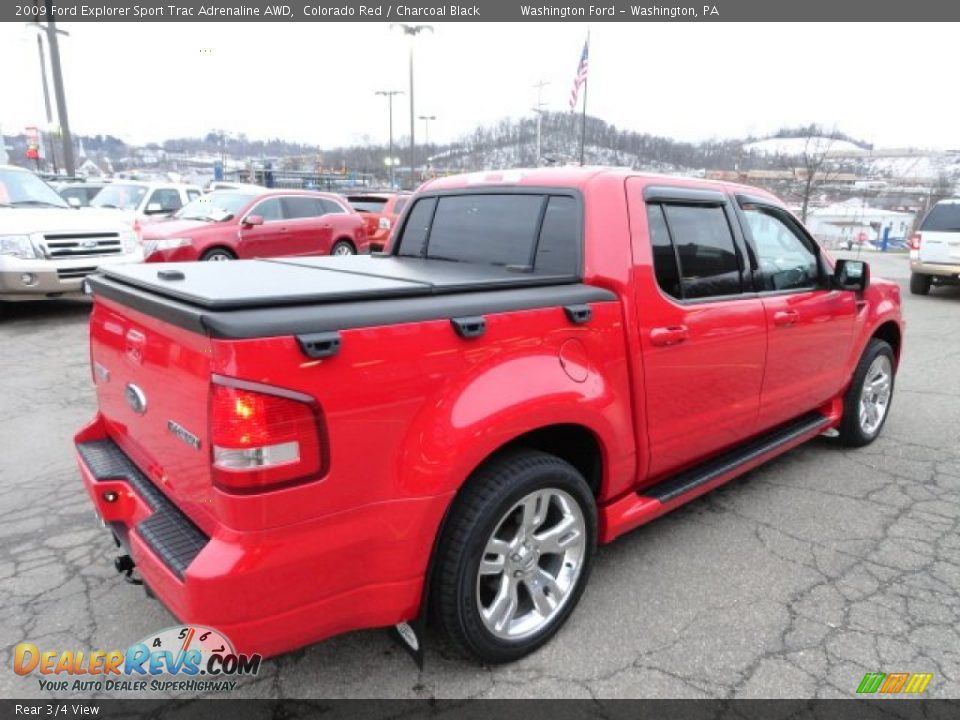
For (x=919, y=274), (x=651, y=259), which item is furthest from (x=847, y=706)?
(x=919, y=274)

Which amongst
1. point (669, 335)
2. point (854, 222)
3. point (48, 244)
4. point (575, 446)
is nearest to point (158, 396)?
point (575, 446)

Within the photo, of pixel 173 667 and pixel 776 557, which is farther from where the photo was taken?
pixel 776 557

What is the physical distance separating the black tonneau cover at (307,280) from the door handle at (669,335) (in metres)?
0.46

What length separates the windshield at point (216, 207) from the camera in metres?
10.9

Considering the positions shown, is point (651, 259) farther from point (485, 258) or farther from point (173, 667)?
point (173, 667)

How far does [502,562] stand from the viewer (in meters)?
2.46

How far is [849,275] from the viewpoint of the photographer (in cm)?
406

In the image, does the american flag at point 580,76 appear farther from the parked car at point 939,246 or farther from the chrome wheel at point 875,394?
the chrome wheel at point 875,394

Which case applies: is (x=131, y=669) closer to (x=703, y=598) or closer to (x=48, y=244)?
(x=703, y=598)

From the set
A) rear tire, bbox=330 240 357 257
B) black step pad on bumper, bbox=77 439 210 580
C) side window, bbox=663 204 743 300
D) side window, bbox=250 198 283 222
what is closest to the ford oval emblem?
black step pad on bumper, bbox=77 439 210 580

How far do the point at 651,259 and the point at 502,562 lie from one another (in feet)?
4.78

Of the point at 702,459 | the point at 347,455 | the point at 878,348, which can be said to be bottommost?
the point at 702,459

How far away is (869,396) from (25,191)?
10.5 meters

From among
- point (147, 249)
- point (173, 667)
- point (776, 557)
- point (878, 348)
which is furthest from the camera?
point (147, 249)
